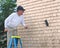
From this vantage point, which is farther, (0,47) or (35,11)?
(0,47)

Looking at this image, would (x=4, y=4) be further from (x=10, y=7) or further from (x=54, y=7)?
(x=54, y=7)

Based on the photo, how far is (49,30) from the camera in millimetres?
8141

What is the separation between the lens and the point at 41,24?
27.9 ft

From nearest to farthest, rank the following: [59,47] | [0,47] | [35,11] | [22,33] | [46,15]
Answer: [59,47] → [46,15] → [35,11] → [22,33] → [0,47]

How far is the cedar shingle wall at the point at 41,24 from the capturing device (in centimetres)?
787

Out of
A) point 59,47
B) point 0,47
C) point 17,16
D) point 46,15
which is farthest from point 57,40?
point 0,47

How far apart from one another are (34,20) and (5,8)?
3768mm

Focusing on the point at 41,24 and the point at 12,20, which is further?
the point at 41,24

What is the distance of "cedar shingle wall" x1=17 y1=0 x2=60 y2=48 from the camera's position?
787 centimetres

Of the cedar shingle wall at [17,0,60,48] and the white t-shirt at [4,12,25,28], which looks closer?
the cedar shingle wall at [17,0,60,48]

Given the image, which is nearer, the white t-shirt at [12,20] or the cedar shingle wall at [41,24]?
the cedar shingle wall at [41,24]

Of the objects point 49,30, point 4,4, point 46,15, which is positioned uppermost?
point 4,4

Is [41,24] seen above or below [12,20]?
below

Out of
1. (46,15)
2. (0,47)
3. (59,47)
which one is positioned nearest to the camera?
(59,47)
